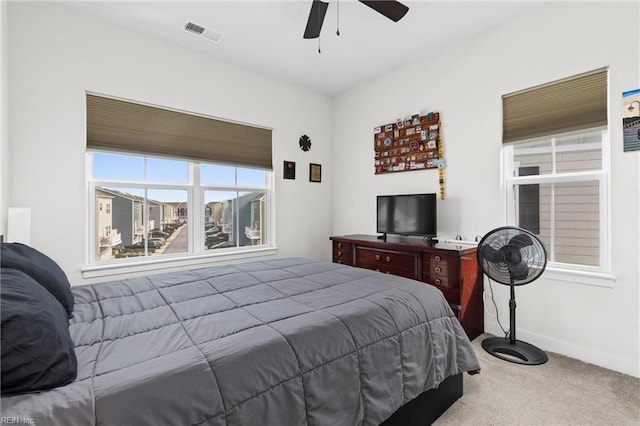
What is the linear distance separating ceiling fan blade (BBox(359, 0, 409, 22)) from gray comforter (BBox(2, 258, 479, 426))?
1.91 m

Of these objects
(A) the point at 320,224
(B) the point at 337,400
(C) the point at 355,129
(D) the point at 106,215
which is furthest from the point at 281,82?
(B) the point at 337,400

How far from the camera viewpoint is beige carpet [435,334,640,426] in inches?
68.1

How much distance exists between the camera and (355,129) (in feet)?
13.8

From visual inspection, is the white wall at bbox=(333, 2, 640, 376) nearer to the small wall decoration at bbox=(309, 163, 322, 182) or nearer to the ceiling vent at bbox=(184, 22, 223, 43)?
the small wall decoration at bbox=(309, 163, 322, 182)

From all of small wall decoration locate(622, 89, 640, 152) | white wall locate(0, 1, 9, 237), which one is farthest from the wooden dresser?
white wall locate(0, 1, 9, 237)

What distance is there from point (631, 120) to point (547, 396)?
6.50 feet

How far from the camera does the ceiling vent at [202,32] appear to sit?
111 inches

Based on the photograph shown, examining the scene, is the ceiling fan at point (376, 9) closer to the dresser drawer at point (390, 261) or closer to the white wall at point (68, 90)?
the white wall at point (68, 90)

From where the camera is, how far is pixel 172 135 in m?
3.12

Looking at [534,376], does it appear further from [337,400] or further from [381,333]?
[337,400]

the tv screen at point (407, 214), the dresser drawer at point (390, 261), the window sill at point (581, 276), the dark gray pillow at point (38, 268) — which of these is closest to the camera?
the dark gray pillow at point (38, 268)

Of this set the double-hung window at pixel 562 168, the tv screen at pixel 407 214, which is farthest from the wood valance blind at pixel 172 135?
the double-hung window at pixel 562 168

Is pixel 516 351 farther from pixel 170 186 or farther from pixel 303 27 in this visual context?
pixel 170 186

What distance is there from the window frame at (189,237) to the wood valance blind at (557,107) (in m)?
2.65
